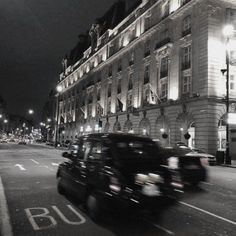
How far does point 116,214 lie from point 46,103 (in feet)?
498

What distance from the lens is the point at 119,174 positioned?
7.34m

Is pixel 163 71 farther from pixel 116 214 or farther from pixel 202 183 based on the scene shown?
pixel 116 214

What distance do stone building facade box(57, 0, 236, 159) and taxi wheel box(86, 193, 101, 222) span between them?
26112 millimetres

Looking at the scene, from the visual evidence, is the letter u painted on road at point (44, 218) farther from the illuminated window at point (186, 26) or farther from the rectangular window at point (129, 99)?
the rectangular window at point (129, 99)

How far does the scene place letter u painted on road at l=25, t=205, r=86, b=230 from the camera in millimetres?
7324

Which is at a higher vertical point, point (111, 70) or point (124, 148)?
point (111, 70)

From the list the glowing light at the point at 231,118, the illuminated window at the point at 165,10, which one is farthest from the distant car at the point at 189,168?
the illuminated window at the point at 165,10

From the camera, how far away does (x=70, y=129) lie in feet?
270

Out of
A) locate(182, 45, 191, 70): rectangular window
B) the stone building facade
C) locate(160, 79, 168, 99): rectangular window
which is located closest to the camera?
the stone building facade

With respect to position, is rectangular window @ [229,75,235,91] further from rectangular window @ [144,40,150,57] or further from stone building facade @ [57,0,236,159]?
rectangular window @ [144,40,150,57]

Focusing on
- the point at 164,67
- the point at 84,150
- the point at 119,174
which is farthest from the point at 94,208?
the point at 164,67

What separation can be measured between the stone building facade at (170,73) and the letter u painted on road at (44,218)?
25777 millimetres

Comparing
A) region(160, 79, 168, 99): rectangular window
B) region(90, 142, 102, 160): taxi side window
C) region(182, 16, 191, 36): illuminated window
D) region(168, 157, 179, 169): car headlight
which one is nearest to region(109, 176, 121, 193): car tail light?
region(90, 142, 102, 160): taxi side window

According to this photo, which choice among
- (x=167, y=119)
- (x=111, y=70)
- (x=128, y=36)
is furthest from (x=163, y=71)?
(x=111, y=70)
